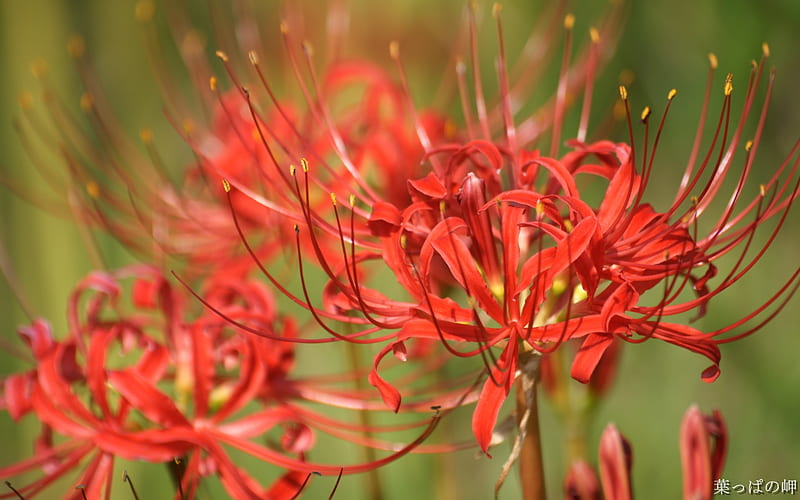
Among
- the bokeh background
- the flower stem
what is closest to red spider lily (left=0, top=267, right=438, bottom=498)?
the flower stem

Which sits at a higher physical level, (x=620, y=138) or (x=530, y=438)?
(x=620, y=138)

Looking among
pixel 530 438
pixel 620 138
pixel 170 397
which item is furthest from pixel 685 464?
pixel 620 138

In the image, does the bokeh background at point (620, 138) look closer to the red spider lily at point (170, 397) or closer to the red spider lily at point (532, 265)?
the red spider lily at point (170, 397)

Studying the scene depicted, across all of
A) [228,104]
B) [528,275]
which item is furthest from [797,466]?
[228,104]

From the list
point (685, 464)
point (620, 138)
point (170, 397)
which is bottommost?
point (685, 464)

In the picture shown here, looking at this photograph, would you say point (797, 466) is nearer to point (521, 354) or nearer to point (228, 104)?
point (521, 354)

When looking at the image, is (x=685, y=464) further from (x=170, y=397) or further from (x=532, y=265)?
(x=170, y=397)

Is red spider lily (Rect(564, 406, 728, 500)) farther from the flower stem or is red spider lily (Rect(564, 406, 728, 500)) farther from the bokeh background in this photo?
the bokeh background
